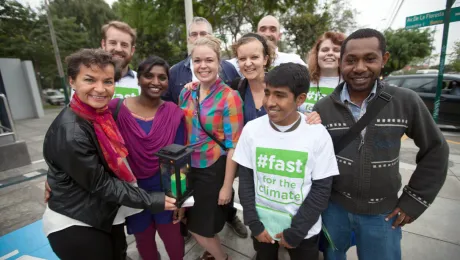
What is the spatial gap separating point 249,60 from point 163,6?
598 cm

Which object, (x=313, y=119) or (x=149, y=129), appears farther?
(x=149, y=129)

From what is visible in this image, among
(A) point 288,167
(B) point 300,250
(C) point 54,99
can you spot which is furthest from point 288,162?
(C) point 54,99

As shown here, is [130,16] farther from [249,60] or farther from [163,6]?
[249,60]

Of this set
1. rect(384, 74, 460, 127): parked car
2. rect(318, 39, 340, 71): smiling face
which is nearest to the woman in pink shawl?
rect(318, 39, 340, 71): smiling face

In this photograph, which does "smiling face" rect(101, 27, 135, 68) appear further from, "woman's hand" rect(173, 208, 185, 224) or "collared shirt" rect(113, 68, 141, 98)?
"woman's hand" rect(173, 208, 185, 224)

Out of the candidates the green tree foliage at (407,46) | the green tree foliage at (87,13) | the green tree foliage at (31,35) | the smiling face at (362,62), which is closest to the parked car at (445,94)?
the smiling face at (362,62)

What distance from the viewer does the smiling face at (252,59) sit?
194 centimetres

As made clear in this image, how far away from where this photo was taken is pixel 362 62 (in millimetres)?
1377

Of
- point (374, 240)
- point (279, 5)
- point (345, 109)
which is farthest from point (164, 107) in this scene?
point (279, 5)

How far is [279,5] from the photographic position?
24.2ft

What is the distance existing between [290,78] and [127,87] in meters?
1.88

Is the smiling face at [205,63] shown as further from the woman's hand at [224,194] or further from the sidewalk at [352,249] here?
the sidewalk at [352,249]

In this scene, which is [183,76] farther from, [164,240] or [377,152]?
[377,152]

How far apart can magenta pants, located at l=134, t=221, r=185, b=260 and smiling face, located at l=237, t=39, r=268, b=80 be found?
1.39 meters
